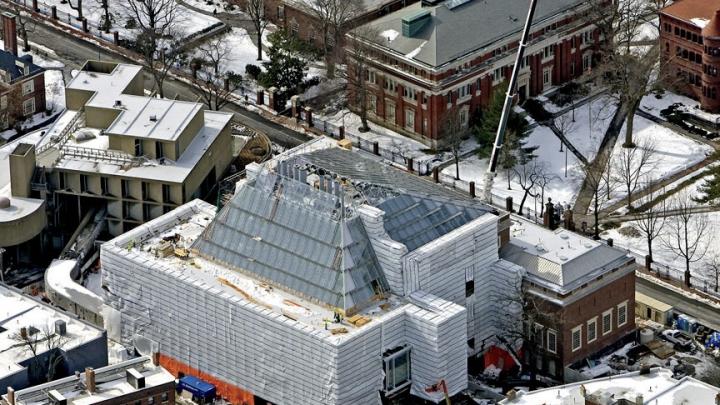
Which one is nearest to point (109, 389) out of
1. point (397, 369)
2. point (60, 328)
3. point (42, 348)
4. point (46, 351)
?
point (46, 351)

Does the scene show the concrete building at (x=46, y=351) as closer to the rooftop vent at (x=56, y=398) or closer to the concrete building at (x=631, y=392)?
the rooftop vent at (x=56, y=398)

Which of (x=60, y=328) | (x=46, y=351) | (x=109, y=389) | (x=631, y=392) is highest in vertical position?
(x=60, y=328)

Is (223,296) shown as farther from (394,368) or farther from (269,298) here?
(394,368)

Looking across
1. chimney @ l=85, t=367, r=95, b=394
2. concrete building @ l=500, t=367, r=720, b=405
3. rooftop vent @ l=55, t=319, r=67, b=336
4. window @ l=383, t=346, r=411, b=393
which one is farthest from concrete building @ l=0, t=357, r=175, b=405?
concrete building @ l=500, t=367, r=720, b=405

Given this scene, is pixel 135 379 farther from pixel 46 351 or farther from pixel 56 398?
pixel 46 351

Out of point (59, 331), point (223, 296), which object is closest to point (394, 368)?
point (223, 296)

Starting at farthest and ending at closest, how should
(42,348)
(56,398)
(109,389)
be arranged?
(42,348), (109,389), (56,398)
